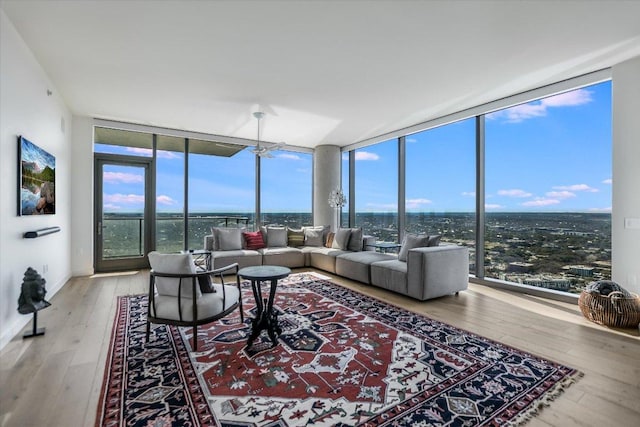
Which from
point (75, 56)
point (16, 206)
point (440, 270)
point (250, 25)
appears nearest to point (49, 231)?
point (16, 206)

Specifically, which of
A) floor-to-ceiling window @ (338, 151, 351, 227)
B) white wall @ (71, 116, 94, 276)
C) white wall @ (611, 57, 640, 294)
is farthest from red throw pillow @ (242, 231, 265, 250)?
white wall @ (611, 57, 640, 294)

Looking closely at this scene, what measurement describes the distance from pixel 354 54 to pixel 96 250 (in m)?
5.77

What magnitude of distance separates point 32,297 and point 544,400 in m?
4.29

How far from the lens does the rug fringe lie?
5.69ft

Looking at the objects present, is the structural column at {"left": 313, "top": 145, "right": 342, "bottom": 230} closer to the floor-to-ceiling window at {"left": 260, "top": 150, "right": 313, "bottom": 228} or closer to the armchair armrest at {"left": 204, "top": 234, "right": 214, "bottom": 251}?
the floor-to-ceiling window at {"left": 260, "top": 150, "right": 313, "bottom": 228}

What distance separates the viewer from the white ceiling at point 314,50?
2.59m

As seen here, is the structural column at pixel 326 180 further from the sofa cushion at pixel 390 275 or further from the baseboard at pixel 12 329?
the baseboard at pixel 12 329

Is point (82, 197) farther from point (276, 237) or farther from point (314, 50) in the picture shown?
point (314, 50)

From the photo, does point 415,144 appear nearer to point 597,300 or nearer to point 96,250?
point 597,300

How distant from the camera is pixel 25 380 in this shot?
2.13 m

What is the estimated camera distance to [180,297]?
2.58 metres

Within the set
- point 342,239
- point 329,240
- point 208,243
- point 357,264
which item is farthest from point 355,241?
point 208,243

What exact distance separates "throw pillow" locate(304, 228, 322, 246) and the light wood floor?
2.58 m

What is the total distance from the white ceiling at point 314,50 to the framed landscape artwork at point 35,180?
42.2 inches
